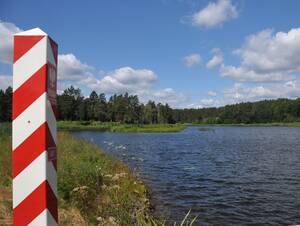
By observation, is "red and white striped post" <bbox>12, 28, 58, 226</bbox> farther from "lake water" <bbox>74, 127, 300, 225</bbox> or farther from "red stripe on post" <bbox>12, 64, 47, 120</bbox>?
"lake water" <bbox>74, 127, 300, 225</bbox>

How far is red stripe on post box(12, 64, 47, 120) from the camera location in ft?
7.72

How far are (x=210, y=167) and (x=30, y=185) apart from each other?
21.3 m

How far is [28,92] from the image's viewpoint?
92.7 inches

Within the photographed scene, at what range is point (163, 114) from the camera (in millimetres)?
146375

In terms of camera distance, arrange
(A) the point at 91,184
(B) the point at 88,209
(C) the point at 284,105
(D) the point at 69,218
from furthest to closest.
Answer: (C) the point at 284,105
(A) the point at 91,184
(B) the point at 88,209
(D) the point at 69,218

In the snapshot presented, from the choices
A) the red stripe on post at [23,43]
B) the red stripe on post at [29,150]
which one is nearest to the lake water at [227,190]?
the red stripe on post at [29,150]

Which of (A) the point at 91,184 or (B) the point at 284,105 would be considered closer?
(A) the point at 91,184

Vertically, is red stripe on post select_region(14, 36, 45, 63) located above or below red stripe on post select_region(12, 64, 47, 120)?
above

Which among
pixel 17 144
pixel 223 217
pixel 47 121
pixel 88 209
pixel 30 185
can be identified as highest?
pixel 47 121

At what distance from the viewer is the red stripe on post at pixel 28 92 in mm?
2354

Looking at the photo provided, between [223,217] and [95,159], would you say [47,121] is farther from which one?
[95,159]

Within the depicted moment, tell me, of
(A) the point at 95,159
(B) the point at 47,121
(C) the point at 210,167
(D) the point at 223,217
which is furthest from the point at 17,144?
(C) the point at 210,167

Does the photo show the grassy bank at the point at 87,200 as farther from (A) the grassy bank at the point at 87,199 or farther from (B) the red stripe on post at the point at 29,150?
(B) the red stripe on post at the point at 29,150

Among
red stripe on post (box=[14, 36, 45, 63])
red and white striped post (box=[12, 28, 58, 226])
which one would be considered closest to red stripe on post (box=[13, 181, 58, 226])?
red and white striped post (box=[12, 28, 58, 226])
